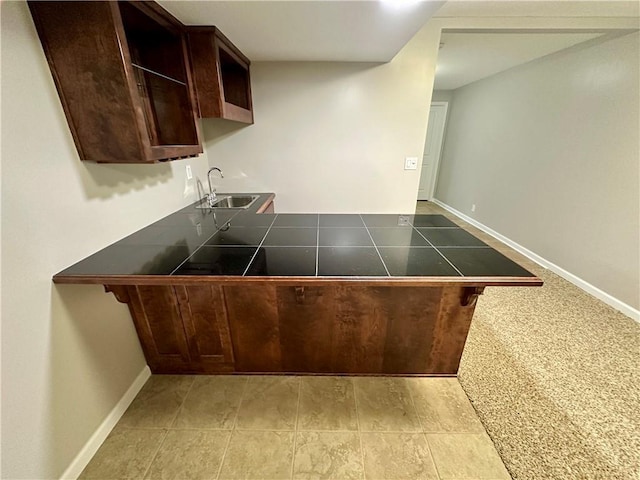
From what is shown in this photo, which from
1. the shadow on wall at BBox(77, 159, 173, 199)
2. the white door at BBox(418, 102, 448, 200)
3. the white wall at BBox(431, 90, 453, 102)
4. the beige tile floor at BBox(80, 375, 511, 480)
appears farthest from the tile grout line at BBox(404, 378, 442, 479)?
the white wall at BBox(431, 90, 453, 102)

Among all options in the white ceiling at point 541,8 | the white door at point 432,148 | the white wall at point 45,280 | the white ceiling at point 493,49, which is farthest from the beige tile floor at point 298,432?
the white door at point 432,148

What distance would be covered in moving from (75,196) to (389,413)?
6.26 feet

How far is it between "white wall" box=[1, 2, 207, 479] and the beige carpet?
2.01 m

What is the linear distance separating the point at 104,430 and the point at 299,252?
1352mm

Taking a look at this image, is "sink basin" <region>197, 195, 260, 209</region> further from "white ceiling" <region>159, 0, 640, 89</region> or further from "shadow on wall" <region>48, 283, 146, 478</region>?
"shadow on wall" <region>48, 283, 146, 478</region>

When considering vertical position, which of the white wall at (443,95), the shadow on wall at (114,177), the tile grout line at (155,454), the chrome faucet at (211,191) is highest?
the white wall at (443,95)

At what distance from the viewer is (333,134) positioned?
8.23ft

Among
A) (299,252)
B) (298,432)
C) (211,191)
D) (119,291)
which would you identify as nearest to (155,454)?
(298,432)

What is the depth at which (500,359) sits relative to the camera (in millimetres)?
1794

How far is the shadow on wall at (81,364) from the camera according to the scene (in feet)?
3.50

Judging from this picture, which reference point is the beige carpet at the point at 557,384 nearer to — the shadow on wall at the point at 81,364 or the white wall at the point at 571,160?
the white wall at the point at 571,160

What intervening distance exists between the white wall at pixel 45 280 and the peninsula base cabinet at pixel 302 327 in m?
0.24

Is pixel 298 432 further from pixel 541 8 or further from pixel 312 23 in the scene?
pixel 541 8

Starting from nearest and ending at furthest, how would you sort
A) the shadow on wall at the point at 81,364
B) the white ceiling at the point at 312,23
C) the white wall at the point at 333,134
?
the shadow on wall at the point at 81,364
the white ceiling at the point at 312,23
the white wall at the point at 333,134
